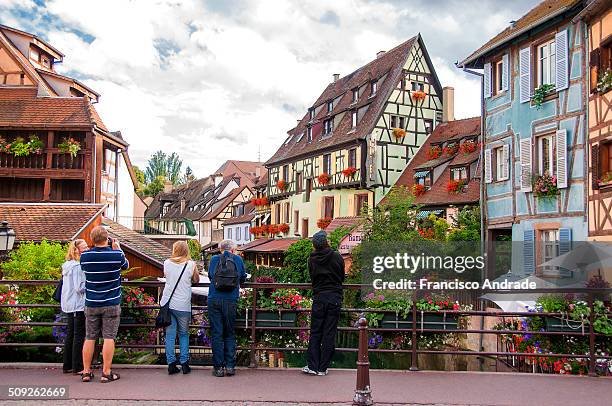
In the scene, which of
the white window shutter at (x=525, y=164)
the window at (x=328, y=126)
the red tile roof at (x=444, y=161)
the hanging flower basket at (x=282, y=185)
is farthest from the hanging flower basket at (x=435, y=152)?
the hanging flower basket at (x=282, y=185)

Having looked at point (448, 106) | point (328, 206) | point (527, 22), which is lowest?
point (328, 206)

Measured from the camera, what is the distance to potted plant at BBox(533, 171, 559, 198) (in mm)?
19969

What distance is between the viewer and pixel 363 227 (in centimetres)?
2947

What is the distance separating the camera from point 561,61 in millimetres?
19547

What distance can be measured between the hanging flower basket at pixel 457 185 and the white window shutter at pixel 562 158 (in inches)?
356

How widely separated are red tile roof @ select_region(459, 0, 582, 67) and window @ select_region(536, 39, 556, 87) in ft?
2.52

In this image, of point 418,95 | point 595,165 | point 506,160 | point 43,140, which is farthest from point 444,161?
point 43,140

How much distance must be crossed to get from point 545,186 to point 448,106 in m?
18.3

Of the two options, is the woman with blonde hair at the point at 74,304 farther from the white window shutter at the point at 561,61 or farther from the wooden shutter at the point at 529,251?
the wooden shutter at the point at 529,251

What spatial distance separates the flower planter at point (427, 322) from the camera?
9.30m

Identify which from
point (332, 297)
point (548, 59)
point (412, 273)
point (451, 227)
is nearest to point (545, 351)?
point (332, 297)

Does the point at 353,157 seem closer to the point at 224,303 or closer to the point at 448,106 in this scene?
the point at 448,106

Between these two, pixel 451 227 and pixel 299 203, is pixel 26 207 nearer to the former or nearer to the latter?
pixel 451 227

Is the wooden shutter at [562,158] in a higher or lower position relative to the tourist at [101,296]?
A: higher
